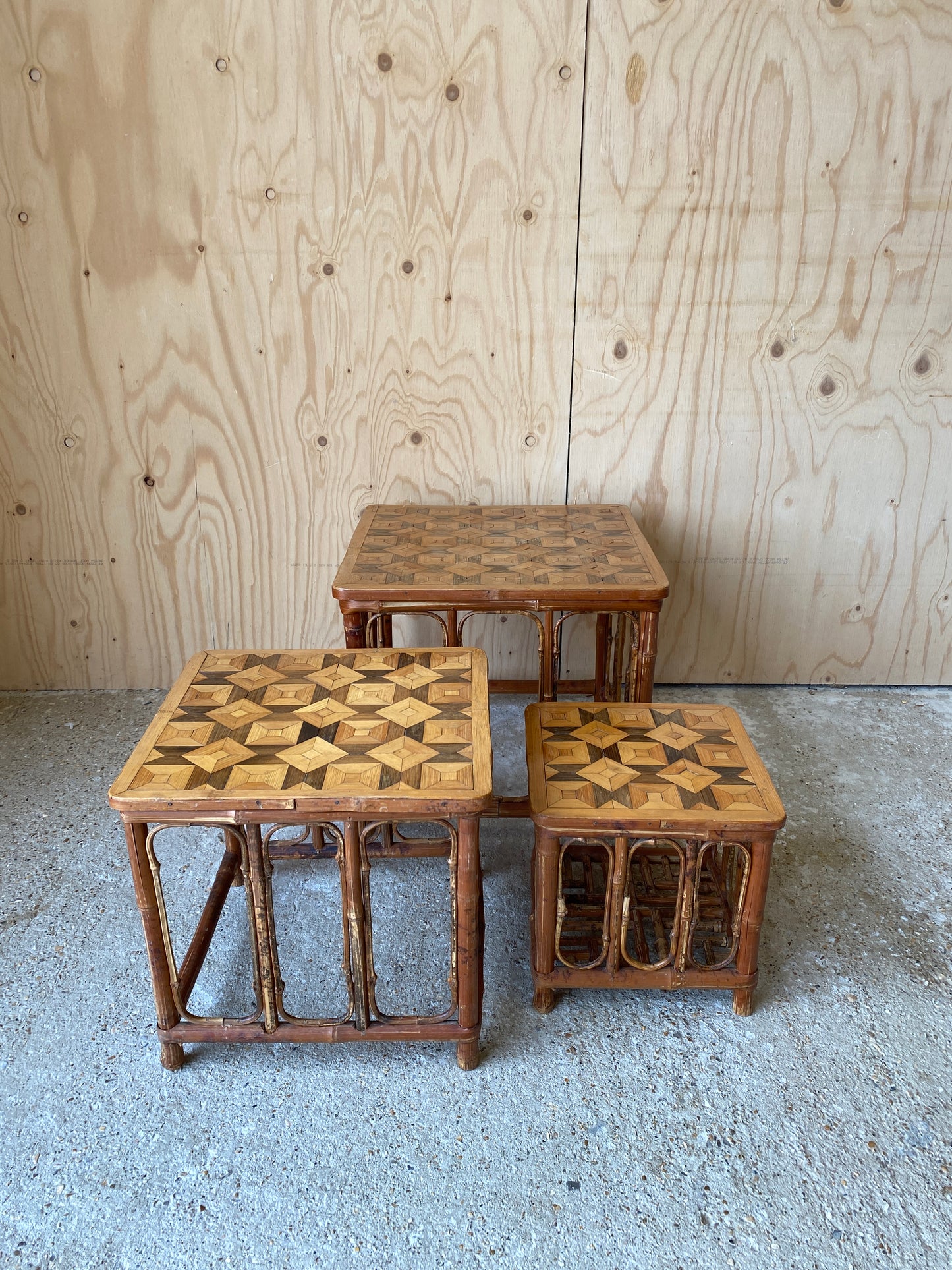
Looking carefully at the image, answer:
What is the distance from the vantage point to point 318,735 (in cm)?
139

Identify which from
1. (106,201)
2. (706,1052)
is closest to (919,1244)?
(706,1052)

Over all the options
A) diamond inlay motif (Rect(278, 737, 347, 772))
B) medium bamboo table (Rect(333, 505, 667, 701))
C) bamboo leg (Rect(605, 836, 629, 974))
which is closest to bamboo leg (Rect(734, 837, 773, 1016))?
bamboo leg (Rect(605, 836, 629, 974))

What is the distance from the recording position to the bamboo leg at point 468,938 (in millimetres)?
1303

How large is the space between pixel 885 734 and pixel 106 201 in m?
2.41

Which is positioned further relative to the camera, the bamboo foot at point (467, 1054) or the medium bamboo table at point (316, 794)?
the bamboo foot at point (467, 1054)

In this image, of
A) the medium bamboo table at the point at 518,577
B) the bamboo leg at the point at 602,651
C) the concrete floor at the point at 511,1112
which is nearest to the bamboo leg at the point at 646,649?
the medium bamboo table at the point at 518,577

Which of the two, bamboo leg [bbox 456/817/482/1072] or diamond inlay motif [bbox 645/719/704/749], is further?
diamond inlay motif [bbox 645/719/704/749]

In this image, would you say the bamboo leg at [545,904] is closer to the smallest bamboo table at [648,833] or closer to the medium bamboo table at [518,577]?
the smallest bamboo table at [648,833]

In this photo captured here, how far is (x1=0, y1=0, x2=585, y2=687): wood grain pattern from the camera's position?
211 cm

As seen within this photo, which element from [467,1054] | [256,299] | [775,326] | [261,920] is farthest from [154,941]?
[775,326]

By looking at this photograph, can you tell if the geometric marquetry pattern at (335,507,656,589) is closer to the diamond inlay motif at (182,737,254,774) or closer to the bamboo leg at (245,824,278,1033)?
the diamond inlay motif at (182,737,254,774)

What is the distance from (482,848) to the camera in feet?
6.52

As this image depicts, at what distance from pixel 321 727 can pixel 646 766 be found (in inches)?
21.2

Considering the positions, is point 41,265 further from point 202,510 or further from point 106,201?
point 202,510
